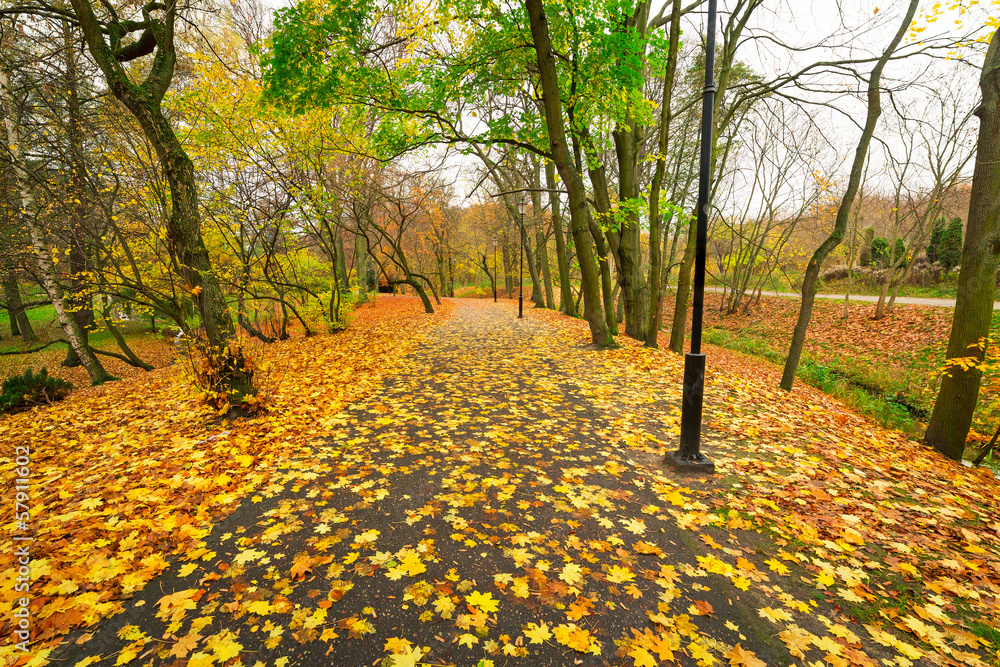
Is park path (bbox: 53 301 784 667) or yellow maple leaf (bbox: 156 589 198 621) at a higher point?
yellow maple leaf (bbox: 156 589 198 621)

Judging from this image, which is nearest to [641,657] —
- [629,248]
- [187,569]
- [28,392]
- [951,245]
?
[187,569]

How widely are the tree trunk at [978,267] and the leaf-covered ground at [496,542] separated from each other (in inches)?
32.5

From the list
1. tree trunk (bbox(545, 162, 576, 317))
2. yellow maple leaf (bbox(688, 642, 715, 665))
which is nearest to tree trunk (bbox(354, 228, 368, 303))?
tree trunk (bbox(545, 162, 576, 317))

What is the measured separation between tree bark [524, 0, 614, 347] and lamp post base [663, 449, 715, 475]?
6.12 metres

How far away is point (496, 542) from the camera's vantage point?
3154 mm

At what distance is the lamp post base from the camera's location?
4266mm

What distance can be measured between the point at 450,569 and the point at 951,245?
33.7 m

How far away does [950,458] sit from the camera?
18.5 feet

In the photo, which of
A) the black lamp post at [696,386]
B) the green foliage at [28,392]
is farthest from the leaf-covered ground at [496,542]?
the green foliage at [28,392]

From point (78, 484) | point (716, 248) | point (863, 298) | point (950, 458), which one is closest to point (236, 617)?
point (78, 484)

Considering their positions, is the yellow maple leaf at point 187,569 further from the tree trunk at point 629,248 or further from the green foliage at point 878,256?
the green foliage at point 878,256

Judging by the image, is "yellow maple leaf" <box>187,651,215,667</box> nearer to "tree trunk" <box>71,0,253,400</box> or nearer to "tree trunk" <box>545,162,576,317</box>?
"tree trunk" <box>71,0,253,400</box>

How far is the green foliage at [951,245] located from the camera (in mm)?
22564

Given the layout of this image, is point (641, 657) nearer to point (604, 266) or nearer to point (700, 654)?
point (700, 654)
